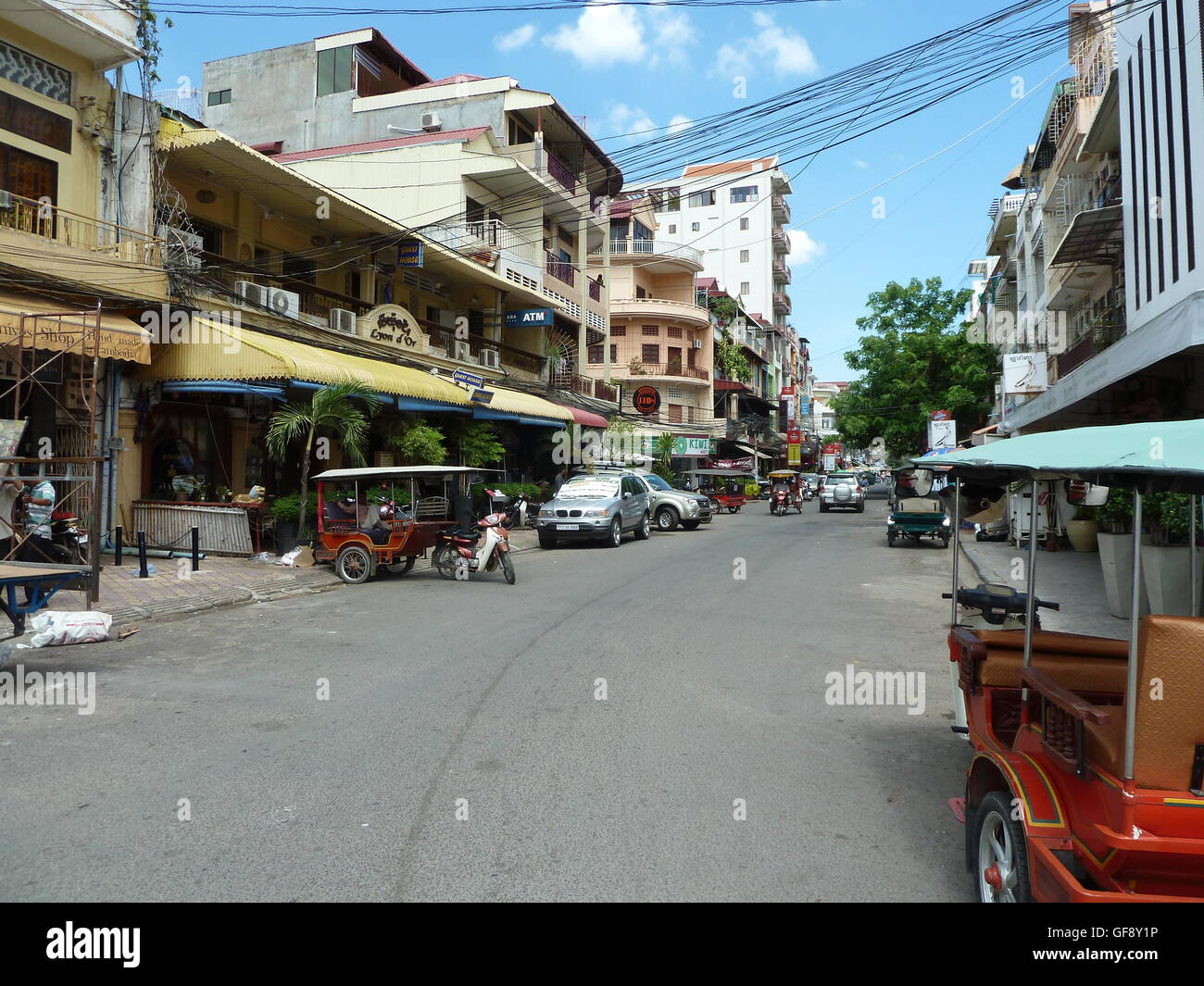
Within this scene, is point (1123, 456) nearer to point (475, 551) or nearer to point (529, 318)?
point (475, 551)

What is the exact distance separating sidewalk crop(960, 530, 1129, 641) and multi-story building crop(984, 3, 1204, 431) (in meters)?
2.92

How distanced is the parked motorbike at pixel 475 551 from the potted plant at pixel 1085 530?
12612mm

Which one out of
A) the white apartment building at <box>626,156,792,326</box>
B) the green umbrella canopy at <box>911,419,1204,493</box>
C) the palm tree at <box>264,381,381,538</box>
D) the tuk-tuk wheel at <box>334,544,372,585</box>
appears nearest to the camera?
the green umbrella canopy at <box>911,419,1204,493</box>

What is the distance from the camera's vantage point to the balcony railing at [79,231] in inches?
535

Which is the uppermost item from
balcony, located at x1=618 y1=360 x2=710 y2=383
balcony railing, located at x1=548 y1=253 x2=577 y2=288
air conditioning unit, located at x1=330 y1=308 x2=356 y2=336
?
balcony railing, located at x1=548 y1=253 x2=577 y2=288

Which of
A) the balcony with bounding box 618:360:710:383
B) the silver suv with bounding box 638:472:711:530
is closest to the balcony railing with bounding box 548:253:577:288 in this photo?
the silver suv with bounding box 638:472:711:530

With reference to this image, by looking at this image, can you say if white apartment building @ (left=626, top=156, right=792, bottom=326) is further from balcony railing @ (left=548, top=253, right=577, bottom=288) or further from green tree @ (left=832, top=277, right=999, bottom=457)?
balcony railing @ (left=548, top=253, right=577, bottom=288)

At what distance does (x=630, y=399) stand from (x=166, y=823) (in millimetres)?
48256

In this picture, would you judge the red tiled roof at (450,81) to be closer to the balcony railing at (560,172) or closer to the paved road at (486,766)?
the balcony railing at (560,172)

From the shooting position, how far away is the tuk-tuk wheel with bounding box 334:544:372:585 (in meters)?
13.6

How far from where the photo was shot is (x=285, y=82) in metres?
31.1

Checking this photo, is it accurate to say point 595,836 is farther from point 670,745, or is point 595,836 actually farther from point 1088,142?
point 1088,142

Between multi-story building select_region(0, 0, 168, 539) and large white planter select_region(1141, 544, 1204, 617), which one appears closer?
large white planter select_region(1141, 544, 1204, 617)
